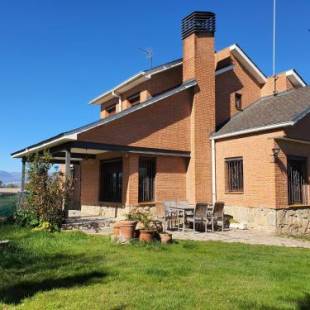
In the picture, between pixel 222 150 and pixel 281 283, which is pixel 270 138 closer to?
pixel 222 150

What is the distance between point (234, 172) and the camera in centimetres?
1555

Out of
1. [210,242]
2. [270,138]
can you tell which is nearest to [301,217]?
[270,138]

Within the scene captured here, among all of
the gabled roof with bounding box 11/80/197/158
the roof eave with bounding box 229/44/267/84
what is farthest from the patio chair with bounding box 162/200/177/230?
the roof eave with bounding box 229/44/267/84

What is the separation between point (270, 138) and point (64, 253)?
343 inches

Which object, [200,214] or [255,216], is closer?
[200,214]

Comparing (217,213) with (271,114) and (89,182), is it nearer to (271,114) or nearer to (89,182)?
(271,114)

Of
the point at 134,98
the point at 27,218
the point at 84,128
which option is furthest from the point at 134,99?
the point at 27,218

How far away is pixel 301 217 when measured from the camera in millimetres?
14391

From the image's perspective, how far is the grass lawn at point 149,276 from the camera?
5.30 metres

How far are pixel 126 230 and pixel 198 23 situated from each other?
11.1 metres

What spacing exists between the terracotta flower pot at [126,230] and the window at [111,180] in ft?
18.6

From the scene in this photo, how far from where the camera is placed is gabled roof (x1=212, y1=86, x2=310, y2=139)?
45.0ft

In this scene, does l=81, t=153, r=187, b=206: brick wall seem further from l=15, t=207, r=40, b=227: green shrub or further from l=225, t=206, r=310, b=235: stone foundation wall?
l=15, t=207, r=40, b=227: green shrub

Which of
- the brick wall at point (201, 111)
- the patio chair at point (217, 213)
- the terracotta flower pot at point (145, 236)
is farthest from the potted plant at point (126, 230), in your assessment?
the brick wall at point (201, 111)
